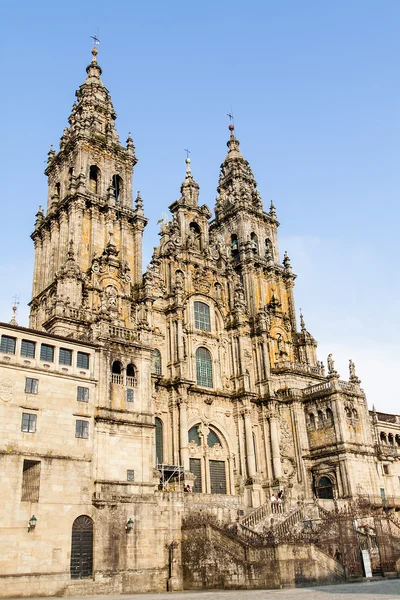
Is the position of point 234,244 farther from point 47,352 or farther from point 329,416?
point 47,352

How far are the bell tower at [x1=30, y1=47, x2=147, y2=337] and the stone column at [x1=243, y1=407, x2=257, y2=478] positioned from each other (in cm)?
1315

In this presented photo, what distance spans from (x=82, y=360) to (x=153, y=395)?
1234 centimetres

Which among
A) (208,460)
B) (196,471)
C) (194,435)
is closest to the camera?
(196,471)

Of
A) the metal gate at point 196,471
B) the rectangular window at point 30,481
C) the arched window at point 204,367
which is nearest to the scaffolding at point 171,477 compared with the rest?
the metal gate at point 196,471

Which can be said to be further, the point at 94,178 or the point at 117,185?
the point at 117,185

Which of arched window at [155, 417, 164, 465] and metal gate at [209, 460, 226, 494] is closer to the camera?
arched window at [155, 417, 164, 465]

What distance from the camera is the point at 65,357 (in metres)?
35.4

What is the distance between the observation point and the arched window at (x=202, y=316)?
5444 cm

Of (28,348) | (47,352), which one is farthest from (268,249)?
(28,348)

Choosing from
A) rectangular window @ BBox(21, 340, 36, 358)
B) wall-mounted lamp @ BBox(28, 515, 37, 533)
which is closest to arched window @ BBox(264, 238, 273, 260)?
rectangular window @ BBox(21, 340, 36, 358)

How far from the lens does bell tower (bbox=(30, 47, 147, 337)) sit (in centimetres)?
4562

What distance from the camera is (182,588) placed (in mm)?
34812

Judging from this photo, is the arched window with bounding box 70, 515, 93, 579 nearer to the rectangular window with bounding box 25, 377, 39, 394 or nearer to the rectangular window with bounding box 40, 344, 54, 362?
the rectangular window with bounding box 25, 377, 39, 394

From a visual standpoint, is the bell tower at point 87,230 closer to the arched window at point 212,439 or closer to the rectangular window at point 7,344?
the rectangular window at point 7,344
